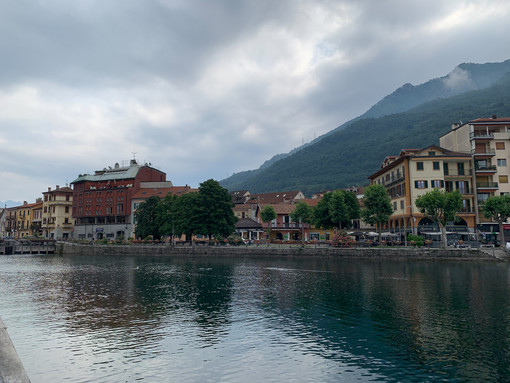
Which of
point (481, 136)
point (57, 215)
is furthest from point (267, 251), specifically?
point (57, 215)

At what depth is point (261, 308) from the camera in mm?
24828

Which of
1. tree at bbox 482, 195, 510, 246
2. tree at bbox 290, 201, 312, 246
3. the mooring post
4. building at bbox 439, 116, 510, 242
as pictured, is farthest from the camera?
tree at bbox 290, 201, 312, 246

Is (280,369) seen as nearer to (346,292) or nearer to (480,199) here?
(346,292)

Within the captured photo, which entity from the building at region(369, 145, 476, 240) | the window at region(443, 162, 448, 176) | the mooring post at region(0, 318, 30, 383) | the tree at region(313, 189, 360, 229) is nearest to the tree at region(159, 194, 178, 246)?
the tree at region(313, 189, 360, 229)

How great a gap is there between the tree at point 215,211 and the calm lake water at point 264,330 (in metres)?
43.1

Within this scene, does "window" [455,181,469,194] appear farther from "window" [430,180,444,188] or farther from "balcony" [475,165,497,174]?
"window" [430,180,444,188]

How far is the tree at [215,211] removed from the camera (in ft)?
260

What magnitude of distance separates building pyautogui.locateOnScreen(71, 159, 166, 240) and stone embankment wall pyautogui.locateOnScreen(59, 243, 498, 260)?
847 inches

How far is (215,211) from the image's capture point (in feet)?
261

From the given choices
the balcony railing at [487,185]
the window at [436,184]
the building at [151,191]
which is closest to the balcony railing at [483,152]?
the balcony railing at [487,185]

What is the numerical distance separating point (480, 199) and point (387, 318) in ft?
202

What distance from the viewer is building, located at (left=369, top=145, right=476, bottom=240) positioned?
6919 centimetres

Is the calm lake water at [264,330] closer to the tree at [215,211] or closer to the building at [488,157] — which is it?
the building at [488,157]

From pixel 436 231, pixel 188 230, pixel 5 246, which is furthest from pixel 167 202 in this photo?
pixel 436 231
